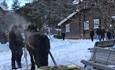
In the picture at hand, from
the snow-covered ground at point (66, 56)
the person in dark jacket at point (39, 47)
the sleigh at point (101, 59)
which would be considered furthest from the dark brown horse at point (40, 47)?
the sleigh at point (101, 59)

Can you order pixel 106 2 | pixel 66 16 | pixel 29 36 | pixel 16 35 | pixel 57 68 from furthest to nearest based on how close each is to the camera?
pixel 16 35 → pixel 29 36 → pixel 57 68 → pixel 66 16 → pixel 106 2

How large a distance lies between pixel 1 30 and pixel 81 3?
4844 cm

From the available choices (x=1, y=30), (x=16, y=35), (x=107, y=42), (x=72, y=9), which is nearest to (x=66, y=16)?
(x=72, y=9)

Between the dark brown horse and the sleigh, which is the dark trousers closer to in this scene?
the dark brown horse

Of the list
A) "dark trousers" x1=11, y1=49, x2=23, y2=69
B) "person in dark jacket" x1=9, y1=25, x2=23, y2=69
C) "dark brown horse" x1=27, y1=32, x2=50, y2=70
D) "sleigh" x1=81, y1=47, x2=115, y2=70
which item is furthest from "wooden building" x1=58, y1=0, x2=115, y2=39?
"dark trousers" x1=11, y1=49, x2=23, y2=69

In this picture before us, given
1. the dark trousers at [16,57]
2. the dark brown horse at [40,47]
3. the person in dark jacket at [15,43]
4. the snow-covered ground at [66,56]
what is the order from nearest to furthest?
the dark brown horse at [40,47], the person in dark jacket at [15,43], the dark trousers at [16,57], the snow-covered ground at [66,56]

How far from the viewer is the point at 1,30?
55.9 meters

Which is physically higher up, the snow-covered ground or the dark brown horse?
the dark brown horse

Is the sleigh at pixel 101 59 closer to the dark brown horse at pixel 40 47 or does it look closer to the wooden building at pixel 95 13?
the wooden building at pixel 95 13

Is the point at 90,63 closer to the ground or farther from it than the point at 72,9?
closer to the ground

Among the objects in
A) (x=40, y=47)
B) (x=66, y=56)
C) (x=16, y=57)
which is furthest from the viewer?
(x=66, y=56)

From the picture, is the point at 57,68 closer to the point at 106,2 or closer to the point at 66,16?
the point at 66,16

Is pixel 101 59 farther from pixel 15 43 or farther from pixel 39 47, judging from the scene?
pixel 15 43

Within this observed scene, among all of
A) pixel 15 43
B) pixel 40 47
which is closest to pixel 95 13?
pixel 40 47
